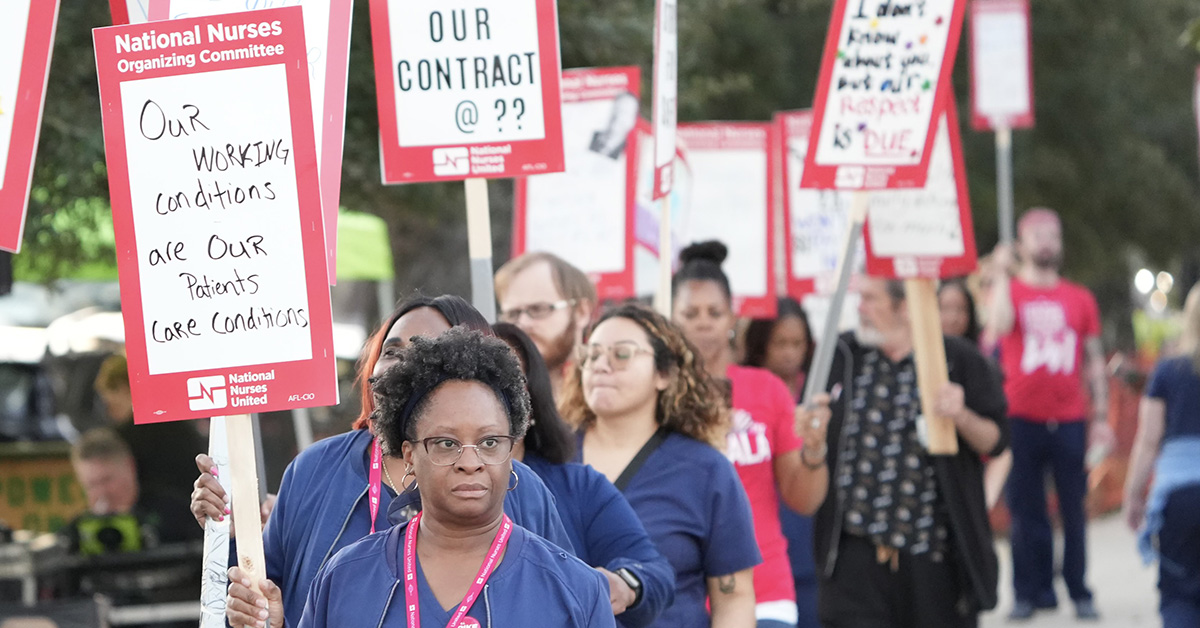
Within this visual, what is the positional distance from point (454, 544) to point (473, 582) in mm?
82

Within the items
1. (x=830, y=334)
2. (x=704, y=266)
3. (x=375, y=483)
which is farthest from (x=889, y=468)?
(x=375, y=483)

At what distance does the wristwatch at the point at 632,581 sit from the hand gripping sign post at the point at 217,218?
837 millimetres

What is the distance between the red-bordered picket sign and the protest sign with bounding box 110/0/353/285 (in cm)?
305

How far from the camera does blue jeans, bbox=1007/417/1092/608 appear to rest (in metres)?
10.1

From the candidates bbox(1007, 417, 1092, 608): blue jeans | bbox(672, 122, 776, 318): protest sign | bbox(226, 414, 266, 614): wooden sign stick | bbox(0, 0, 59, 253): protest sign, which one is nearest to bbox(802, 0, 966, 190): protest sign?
bbox(672, 122, 776, 318): protest sign

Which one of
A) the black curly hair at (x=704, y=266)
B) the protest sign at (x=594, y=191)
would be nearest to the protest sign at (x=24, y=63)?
the black curly hair at (x=704, y=266)

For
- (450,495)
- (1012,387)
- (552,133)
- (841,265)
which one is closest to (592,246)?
(841,265)

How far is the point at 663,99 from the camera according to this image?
231 inches

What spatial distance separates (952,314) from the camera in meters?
8.64

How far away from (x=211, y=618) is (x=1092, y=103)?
15086 millimetres

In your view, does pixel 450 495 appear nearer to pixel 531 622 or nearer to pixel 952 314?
pixel 531 622

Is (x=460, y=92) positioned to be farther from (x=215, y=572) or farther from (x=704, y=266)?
(x=215, y=572)

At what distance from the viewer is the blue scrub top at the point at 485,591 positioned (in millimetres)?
2959

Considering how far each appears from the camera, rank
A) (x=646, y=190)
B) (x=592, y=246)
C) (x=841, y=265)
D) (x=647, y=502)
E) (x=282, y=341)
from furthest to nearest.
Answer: (x=646, y=190), (x=592, y=246), (x=841, y=265), (x=647, y=502), (x=282, y=341)
